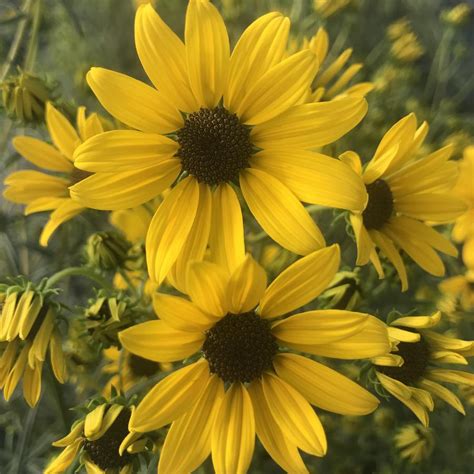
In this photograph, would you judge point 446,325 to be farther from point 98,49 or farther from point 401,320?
point 98,49

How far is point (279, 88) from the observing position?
568 mm

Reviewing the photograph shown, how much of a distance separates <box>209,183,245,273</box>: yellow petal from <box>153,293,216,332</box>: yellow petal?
49mm

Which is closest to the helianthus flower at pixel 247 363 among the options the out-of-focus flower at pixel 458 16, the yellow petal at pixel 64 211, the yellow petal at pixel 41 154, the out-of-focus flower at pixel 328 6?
the yellow petal at pixel 64 211

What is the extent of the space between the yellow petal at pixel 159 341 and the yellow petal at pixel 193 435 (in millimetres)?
51

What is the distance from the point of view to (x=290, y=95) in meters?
0.57

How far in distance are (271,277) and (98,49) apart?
920 mm

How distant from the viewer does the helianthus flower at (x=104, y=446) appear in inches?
23.2

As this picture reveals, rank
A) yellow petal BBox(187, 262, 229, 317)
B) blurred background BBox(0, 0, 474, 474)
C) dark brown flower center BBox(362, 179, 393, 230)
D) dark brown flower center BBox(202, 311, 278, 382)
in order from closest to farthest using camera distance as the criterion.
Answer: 1. yellow petal BBox(187, 262, 229, 317)
2. dark brown flower center BBox(202, 311, 278, 382)
3. dark brown flower center BBox(362, 179, 393, 230)
4. blurred background BBox(0, 0, 474, 474)

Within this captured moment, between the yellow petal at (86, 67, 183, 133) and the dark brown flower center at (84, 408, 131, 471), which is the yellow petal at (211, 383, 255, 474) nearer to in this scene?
the dark brown flower center at (84, 408, 131, 471)

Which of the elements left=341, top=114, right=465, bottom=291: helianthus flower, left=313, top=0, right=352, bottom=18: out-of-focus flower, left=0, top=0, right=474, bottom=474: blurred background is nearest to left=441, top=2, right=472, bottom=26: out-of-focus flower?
left=0, top=0, right=474, bottom=474: blurred background

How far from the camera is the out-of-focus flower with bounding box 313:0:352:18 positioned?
122cm

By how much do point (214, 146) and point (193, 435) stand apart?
11.1 inches

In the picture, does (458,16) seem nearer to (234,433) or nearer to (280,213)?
(280,213)

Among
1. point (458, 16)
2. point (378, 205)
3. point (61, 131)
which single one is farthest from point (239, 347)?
point (458, 16)
